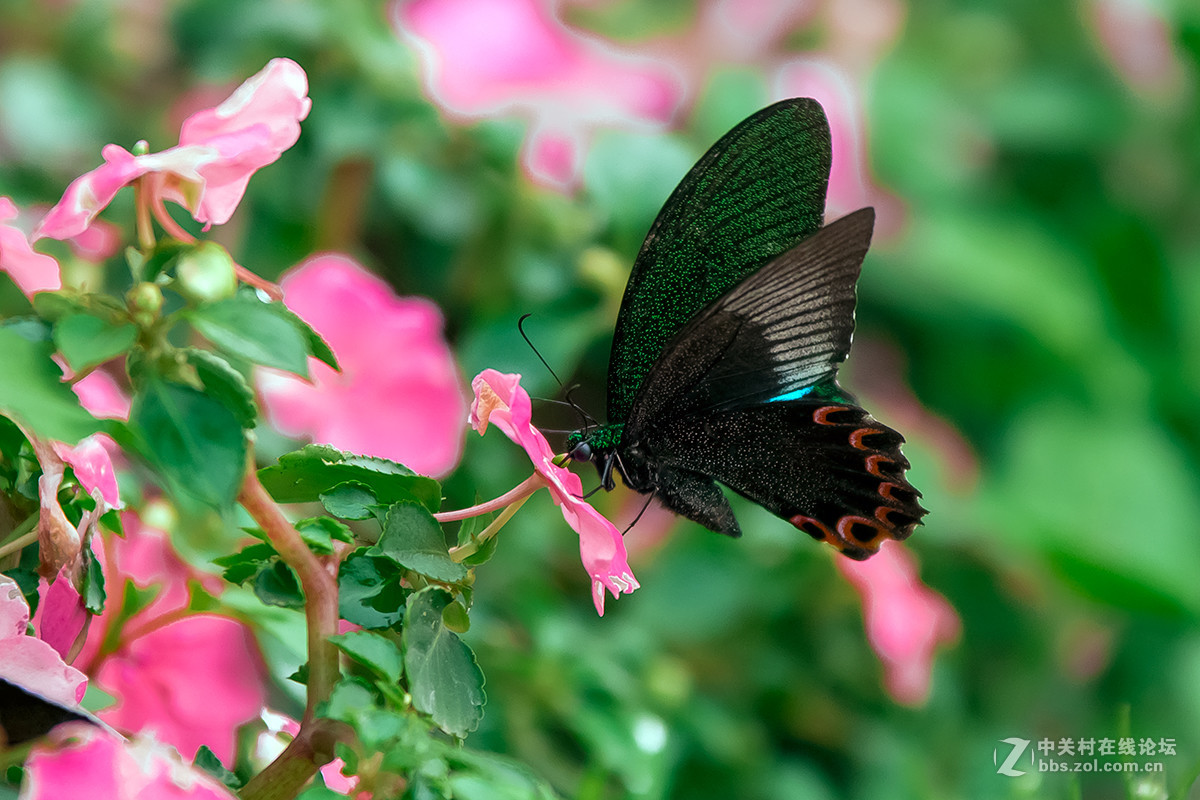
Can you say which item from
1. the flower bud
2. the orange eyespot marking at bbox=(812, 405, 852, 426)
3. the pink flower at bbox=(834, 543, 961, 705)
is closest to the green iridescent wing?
the orange eyespot marking at bbox=(812, 405, 852, 426)

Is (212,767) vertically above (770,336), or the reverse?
(770,336)

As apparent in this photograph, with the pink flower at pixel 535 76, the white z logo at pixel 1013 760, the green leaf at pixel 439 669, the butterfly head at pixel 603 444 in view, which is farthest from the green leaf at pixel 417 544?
the pink flower at pixel 535 76

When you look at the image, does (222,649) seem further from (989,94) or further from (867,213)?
(989,94)

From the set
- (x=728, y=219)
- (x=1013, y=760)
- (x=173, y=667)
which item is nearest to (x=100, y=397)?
(x=173, y=667)

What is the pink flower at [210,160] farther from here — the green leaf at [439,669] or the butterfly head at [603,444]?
the butterfly head at [603,444]

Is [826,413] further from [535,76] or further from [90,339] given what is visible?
[535,76]

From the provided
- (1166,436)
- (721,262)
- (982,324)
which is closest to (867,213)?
(721,262)

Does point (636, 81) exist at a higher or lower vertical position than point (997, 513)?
higher
